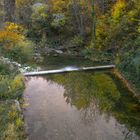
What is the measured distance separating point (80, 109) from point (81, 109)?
38 mm

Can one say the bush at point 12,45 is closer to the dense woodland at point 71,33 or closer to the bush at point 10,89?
the dense woodland at point 71,33

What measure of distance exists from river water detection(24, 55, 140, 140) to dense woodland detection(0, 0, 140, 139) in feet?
2.82

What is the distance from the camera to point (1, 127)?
24.1 feet

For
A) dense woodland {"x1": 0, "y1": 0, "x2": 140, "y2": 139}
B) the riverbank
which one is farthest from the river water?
dense woodland {"x1": 0, "y1": 0, "x2": 140, "y2": 139}

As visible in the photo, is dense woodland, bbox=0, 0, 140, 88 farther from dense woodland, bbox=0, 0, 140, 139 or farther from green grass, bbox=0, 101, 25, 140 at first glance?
green grass, bbox=0, 101, 25, 140

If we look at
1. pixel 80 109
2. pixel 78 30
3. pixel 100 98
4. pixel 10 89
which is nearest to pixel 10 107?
pixel 10 89

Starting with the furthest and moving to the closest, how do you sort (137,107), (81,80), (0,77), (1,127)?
(81,80)
(0,77)
(137,107)
(1,127)

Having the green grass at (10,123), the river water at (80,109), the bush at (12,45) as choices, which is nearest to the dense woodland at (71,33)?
the bush at (12,45)

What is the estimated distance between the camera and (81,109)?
34.7ft

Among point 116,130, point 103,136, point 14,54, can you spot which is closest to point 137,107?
point 116,130

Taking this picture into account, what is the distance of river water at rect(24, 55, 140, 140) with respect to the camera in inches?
340

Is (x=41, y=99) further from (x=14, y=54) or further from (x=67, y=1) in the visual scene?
(x=67, y=1)

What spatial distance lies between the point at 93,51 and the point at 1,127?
47.3 ft

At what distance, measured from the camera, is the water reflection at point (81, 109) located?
8.65 metres
